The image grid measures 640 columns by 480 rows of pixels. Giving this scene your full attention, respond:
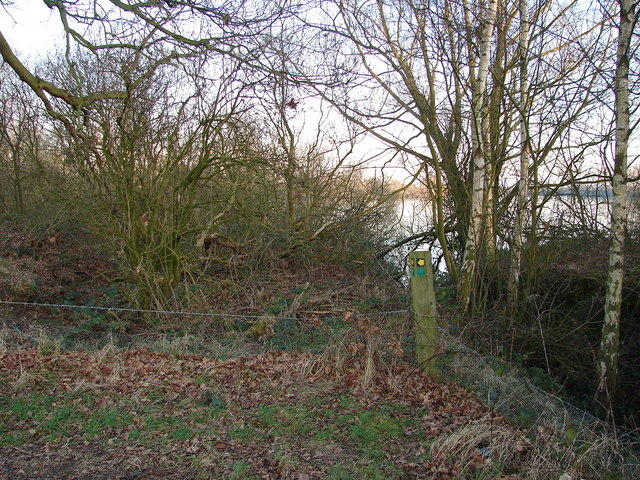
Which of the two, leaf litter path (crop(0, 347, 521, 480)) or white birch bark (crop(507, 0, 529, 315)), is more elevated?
white birch bark (crop(507, 0, 529, 315))

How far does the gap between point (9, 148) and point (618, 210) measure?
1777 centimetres

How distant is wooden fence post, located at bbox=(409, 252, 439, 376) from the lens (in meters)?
5.36

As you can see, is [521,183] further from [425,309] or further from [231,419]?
[231,419]

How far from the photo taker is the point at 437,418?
14.9 feet

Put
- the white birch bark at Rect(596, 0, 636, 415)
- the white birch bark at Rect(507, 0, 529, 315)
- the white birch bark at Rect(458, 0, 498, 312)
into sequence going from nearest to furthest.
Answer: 1. the white birch bark at Rect(596, 0, 636, 415)
2. the white birch bark at Rect(458, 0, 498, 312)
3. the white birch bark at Rect(507, 0, 529, 315)

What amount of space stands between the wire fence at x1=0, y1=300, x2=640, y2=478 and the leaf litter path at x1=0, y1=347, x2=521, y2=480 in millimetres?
350

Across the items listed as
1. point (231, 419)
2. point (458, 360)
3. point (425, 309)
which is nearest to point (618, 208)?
point (458, 360)

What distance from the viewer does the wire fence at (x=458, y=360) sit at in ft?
14.3

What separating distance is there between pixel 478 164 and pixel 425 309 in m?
4.38

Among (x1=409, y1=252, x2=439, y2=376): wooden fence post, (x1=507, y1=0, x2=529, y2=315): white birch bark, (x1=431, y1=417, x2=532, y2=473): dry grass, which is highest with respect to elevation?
(x1=507, y1=0, x2=529, y2=315): white birch bark

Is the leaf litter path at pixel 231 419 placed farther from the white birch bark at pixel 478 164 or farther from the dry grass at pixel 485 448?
the white birch bark at pixel 478 164

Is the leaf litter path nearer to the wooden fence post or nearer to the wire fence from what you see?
the wooden fence post

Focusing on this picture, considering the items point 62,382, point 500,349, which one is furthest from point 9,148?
point 500,349

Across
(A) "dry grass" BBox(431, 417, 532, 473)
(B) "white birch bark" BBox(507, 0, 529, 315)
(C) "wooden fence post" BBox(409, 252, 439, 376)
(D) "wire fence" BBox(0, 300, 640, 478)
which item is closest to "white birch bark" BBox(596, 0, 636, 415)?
(D) "wire fence" BBox(0, 300, 640, 478)
